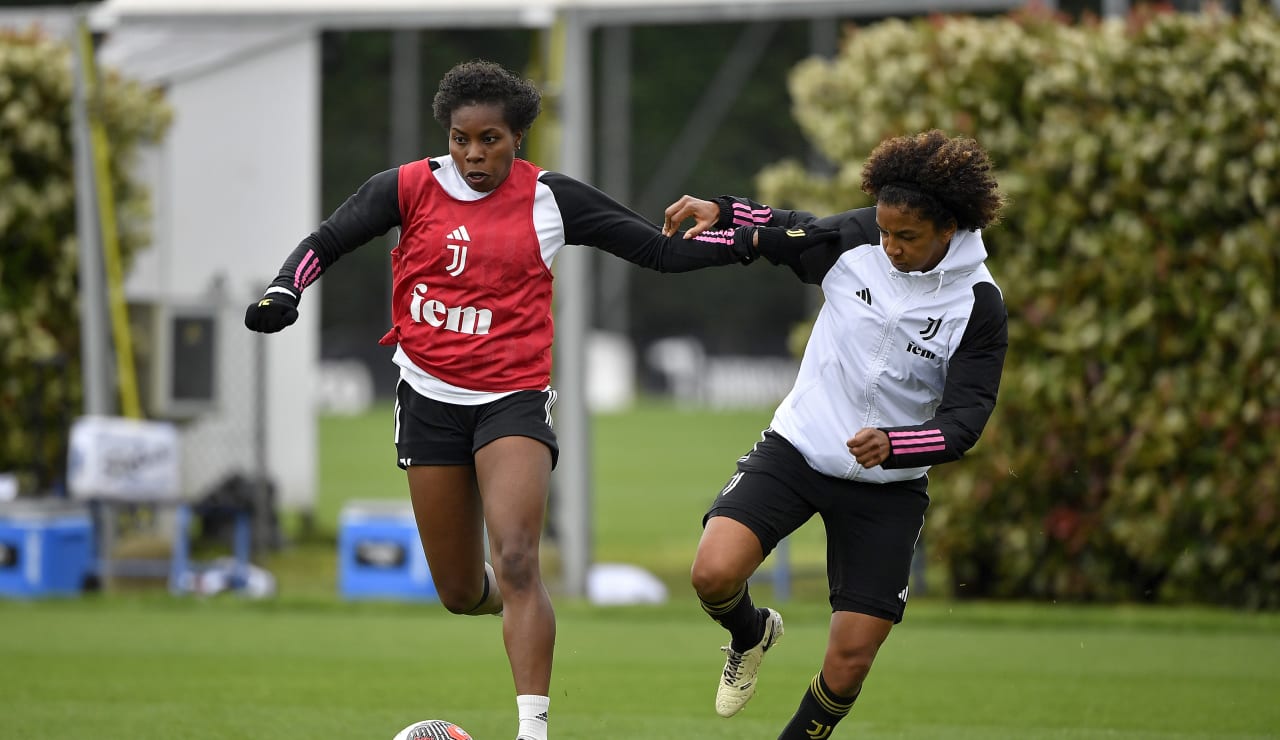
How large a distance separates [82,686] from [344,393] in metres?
29.8

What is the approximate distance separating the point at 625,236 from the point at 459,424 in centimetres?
89

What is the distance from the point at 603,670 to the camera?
30.0 ft

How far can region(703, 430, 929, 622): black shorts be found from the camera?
583 centimetres

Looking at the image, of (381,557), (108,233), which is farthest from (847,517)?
(108,233)

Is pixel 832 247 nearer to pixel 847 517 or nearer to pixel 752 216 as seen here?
pixel 752 216

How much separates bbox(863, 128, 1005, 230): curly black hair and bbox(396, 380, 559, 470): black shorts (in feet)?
4.53

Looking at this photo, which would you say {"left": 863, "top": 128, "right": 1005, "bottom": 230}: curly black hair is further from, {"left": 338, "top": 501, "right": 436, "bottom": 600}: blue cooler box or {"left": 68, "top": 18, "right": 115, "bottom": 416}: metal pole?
{"left": 68, "top": 18, "right": 115, "bottom": 416}: metal pole

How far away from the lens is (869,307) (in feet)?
19.2

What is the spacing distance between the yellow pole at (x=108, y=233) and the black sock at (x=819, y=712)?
8450mm

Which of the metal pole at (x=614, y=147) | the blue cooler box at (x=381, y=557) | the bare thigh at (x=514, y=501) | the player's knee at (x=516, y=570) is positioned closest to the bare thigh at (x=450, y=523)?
the bare thigh at (x=514, y=501)

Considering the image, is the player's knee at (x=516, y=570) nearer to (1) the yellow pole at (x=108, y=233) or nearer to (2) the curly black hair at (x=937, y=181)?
(2) the curly black hair at (x=937, y=181)

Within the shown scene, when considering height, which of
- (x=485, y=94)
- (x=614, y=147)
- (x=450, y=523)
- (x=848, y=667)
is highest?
(x=614, y=147)

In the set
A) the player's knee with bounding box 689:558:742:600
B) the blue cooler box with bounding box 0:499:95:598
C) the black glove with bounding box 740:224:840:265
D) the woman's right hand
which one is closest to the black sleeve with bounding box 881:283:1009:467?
the black glove with bounding box 740:224:840:265

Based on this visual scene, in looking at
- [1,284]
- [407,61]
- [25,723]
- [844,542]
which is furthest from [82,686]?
[407,61]
